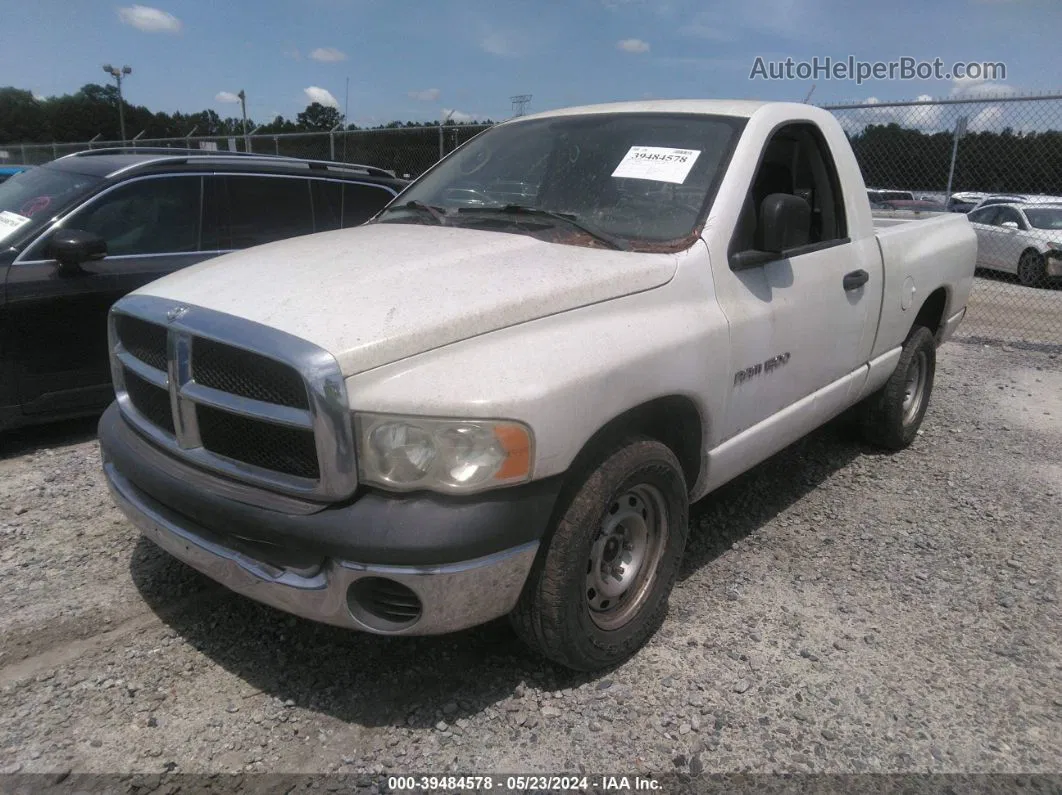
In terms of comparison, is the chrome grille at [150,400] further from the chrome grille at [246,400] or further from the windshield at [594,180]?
the windshield at [594,180]

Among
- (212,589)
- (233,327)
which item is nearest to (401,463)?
(233,327)

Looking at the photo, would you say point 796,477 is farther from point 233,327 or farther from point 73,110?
point 73,110

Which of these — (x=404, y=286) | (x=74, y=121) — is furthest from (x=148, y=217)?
(x=74, y=121)

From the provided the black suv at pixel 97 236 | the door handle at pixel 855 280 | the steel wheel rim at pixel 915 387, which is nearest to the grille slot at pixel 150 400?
the black suv at pixel 97 236

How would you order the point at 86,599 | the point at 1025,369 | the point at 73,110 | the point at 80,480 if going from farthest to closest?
1. the point at 73,110
2. the point at 1025,369
3. the point at 80,480
4. the point at 86,599

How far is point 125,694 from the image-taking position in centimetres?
265

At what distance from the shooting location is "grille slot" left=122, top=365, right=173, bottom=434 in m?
2.68

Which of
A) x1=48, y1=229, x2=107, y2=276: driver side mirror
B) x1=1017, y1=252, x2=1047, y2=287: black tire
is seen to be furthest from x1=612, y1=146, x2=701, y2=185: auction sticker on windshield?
x1=1017, y1=252, x2=1047, y2=287: black tire

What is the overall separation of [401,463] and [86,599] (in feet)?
6.17

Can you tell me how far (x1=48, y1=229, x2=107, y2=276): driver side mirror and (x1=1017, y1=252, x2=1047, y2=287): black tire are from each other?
1490 centimetres

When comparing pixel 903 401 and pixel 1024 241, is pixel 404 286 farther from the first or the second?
pixel 1024 241

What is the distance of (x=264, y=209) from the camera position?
5.68 m

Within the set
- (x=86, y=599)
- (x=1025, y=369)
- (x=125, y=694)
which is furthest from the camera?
(x=1025, y=369)

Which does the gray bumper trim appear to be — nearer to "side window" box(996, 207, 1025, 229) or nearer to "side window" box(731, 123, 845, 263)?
"side window" box(731, 123, 845, 263)
